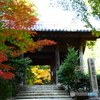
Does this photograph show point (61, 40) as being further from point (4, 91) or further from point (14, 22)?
point (4, 91)

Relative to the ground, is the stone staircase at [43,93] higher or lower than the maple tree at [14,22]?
lower

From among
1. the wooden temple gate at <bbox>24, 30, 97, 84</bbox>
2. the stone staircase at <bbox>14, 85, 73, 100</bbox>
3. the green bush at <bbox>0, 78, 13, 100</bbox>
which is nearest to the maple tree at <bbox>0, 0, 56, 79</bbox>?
the green bush at <bbox>0, 78, 13, 100</bbox>

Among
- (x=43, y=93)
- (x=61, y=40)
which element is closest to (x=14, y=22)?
(x=43, y=93)

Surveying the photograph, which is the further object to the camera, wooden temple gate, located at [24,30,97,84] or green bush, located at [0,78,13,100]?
wooden temple gate, located at [24,30,97,84]

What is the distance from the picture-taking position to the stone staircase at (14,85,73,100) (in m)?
7.66

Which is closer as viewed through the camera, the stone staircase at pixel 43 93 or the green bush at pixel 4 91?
the green bush at pixel 4 91

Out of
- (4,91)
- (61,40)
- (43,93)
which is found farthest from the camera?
(61,40)

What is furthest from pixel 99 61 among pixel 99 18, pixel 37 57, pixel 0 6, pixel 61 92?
pixel 0 6

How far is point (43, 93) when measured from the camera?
8.30 metres

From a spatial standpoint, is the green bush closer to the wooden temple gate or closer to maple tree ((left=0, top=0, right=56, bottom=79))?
maple tree ((left=0, top=0, right=56, bottom=79))

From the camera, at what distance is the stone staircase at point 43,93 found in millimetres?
7664

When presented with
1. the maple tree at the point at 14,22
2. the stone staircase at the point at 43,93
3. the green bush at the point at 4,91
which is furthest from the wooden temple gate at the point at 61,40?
the green bush at the point at 4,91

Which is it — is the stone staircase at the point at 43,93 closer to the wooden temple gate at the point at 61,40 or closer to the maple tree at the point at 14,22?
the wooden temple gate at the point at 61,40

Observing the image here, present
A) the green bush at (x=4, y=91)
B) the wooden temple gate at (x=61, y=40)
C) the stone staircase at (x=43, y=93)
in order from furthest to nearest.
Answer: 1. the wooden temple gate at (x=61, y=40)
2. the stone staircase at (x=43, y=93)
3. the green bush at (x=4, y=91)
